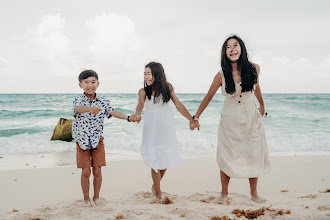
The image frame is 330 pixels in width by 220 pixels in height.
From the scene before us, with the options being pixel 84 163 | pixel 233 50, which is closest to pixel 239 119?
pixel 233 50

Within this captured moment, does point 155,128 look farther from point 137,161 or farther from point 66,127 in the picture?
point 66,127

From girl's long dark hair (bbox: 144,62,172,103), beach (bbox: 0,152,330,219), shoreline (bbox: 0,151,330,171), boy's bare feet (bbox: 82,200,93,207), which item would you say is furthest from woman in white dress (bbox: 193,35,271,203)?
shoreline (bbox: 0,151,330,171)

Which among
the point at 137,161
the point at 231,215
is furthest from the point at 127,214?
the point at 137,161

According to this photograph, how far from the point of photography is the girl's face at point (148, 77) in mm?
3725

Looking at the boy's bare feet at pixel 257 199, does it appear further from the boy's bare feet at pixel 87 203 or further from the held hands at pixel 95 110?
the held hands at pixel 95 110

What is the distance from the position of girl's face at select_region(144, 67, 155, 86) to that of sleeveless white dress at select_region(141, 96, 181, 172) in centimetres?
19

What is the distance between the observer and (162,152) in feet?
12.3

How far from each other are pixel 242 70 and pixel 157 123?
1.24 meters

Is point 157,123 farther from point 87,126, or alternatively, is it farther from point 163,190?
point 163,190

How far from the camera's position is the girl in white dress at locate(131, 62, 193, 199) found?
3729mm

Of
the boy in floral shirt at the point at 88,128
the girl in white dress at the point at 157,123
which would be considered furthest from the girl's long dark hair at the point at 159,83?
the boy in floral shirt at the point at 88,128

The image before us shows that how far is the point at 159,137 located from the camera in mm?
3766

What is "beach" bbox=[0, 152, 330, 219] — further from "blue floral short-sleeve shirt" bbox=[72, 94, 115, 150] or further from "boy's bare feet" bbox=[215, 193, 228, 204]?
"blue floral short-sleeve shirt" bbox=[72, 94, 115, 150]

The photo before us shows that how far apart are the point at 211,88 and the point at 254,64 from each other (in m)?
0.61
